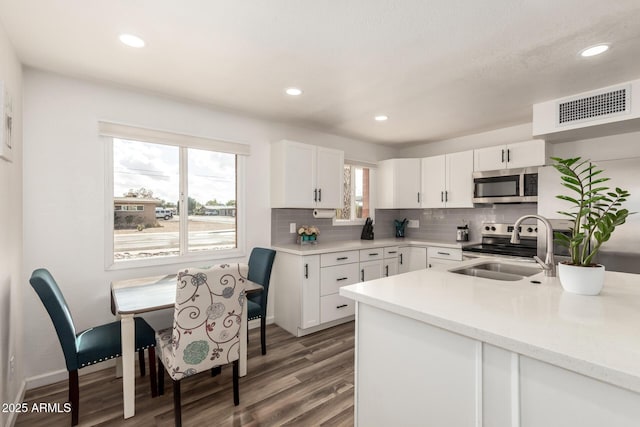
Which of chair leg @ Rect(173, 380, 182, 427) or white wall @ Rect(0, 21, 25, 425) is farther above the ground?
white wall @ Rect(0, 21, 25, 425)

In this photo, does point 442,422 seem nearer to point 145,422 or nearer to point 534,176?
A: point 145,422

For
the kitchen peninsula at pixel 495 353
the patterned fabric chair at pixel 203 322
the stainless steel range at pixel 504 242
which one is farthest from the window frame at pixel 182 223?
the stainless steel range at pixel 504 242

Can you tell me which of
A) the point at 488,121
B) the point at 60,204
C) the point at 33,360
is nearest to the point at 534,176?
the point at 488,121

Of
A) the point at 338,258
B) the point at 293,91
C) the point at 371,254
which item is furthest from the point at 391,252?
the point at 293,91

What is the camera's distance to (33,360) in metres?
2.30

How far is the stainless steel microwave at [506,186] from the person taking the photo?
135 inches

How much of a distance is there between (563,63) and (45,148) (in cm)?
387

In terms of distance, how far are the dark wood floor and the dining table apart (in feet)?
0.51

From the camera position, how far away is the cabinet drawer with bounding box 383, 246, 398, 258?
13.1 ft

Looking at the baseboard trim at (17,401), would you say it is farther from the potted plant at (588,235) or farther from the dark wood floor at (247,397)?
the potted plant at (588,235)

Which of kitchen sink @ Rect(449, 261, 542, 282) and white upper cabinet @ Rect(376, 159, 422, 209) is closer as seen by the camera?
kitchen sink @ Rect(449, 261, 542, 282)

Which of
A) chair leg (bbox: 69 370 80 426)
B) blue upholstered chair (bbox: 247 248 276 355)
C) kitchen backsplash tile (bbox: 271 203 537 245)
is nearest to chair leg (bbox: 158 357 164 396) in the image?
chair leg (bbox: 69 370 80 426)

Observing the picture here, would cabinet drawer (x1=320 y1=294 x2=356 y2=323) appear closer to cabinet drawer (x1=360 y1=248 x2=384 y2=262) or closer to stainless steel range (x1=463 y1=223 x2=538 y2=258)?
cabinet drawer (x1=360 y1=248 x2=384 y2=262)

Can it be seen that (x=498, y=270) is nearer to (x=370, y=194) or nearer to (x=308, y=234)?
(x=308, y=234)
